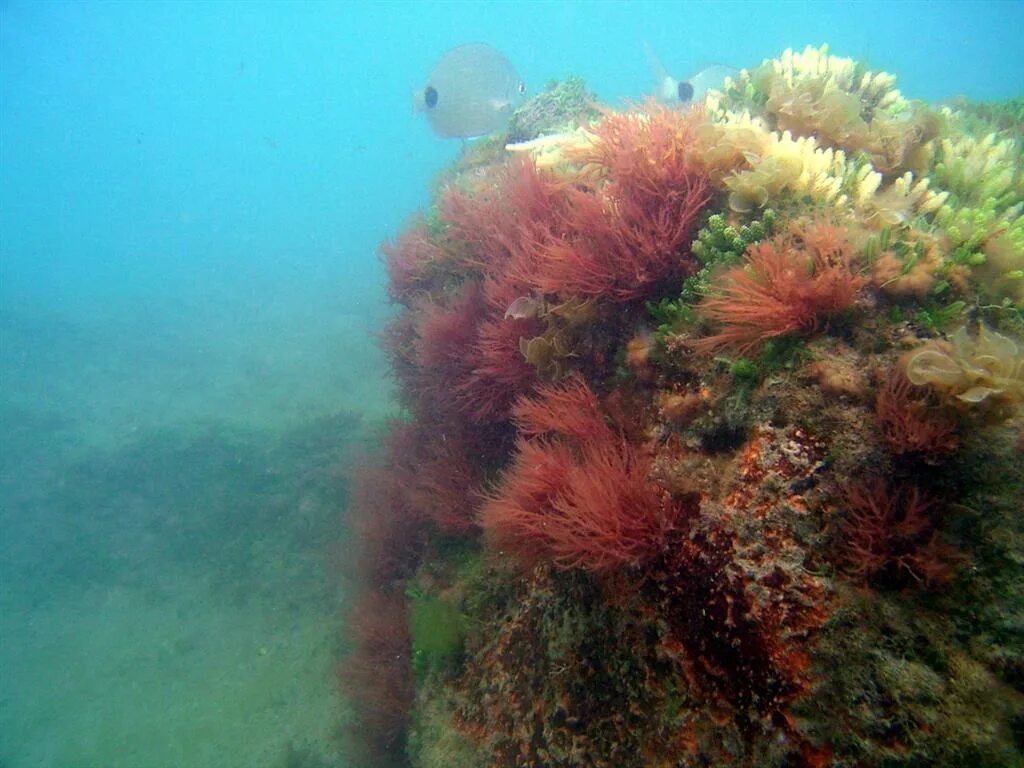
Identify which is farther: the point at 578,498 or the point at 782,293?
the point at 578,498

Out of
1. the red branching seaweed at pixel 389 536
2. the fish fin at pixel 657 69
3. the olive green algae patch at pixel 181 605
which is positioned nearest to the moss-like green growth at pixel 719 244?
the red branching seaweed at pixel 389 536

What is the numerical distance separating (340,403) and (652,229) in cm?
1536

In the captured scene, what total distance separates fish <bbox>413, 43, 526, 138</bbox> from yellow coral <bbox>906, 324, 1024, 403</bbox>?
25.8 ft

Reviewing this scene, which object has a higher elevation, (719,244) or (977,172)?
(977,172)

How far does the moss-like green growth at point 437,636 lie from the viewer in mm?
3766

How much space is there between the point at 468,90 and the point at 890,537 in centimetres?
836

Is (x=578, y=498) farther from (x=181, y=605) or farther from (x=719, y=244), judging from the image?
(x=181, y=605)

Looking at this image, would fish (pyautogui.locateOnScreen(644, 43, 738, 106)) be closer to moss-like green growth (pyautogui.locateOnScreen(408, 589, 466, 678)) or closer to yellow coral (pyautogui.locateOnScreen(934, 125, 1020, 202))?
yellow coral (pyautogui.locateOnScreen(934, 125, 1020, 202))

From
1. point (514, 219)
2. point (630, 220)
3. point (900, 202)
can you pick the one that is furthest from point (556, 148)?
point (900, 202)

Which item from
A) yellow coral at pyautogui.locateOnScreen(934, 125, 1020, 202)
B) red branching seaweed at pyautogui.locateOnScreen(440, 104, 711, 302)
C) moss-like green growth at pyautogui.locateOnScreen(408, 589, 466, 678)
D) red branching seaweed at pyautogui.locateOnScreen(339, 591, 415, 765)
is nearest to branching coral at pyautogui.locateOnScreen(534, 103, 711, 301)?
red branching seaweed at pyautogui.locateOnScreen(440, 104, 711, 302)

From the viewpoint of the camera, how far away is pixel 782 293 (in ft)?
7.78

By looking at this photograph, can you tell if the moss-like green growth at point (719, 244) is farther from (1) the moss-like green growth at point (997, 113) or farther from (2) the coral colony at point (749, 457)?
(1) the moss-like green growth at point (997, 113)

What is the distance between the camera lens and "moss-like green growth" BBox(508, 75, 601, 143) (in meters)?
8.94

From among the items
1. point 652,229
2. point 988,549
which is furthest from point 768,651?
point 652,229
